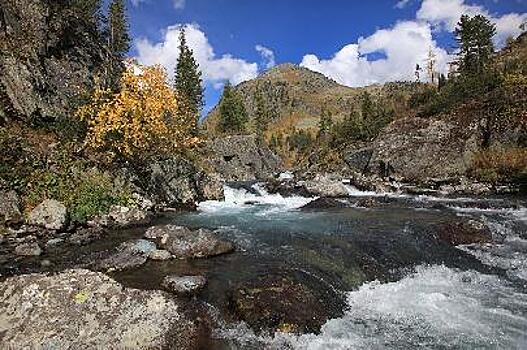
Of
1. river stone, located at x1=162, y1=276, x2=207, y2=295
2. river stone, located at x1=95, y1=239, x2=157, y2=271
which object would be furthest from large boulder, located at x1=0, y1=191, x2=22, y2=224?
river stone, located at x1=162, y1=276, x2=207, y2=295

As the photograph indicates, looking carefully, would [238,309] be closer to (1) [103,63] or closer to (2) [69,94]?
(2) [69,94]

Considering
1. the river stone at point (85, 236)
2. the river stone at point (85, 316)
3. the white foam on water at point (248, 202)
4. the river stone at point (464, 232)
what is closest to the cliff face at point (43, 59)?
the river stone at point (85, 236)

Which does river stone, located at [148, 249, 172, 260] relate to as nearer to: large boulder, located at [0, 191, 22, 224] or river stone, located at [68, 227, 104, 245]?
river stone, located at [68, 227, 104, 245]

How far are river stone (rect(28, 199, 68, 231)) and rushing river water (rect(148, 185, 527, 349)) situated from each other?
5834mm

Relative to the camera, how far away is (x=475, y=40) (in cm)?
7331

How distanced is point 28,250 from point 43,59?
2512 cm

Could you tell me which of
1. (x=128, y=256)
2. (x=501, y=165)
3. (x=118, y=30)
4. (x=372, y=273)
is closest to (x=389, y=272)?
(x=372, y=273)

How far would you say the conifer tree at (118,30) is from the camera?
211 feet

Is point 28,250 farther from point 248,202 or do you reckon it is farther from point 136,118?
point 248,202

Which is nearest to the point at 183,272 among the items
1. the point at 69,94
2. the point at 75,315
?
the point at 75,315

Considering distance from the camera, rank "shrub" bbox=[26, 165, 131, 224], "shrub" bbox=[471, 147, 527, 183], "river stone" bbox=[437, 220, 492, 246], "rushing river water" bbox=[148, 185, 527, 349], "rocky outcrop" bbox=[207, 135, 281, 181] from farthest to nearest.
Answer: "rocky outcrop" bbox=[207, 135, 281, 181]
"shrub" bbox=[471, 147, 527, 183]
"shrub" bbox=[26, 165, 131, 224]
"river stone" bbox=[437, 220, 492, 246]
"rushing river water" bbox=[148, 185, 527, 349]

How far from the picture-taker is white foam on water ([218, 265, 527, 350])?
9148 millimetres

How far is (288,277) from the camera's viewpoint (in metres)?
12.4

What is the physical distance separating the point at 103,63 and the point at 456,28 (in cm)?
5936
